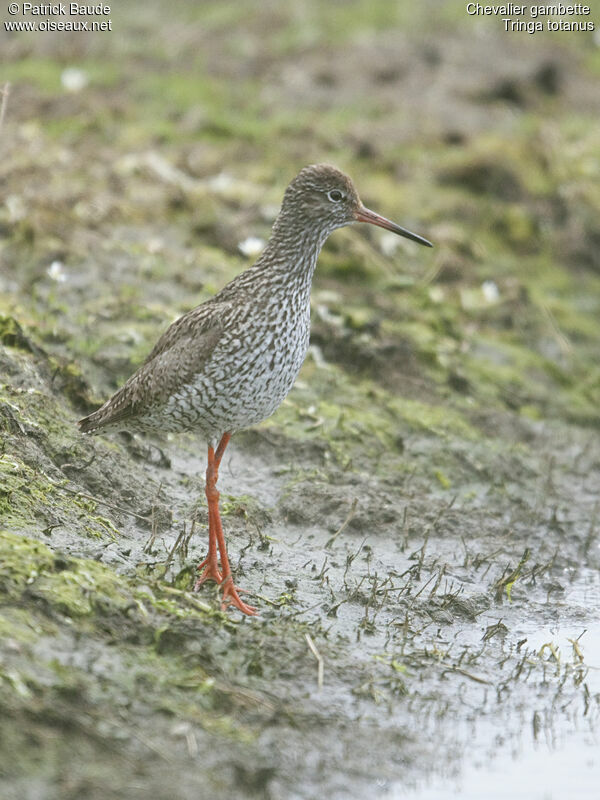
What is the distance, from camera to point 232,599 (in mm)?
6133

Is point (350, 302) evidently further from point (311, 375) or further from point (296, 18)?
point (296, 18)

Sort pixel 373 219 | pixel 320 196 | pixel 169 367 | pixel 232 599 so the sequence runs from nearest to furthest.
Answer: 1. pixel 232 599
2. pixel 169 367
3. pixel 320 196
4. pixel 373 219

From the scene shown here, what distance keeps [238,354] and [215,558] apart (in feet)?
3.80

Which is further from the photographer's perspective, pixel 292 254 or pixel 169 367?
pixel 292 254

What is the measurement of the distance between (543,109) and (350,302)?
6.04m

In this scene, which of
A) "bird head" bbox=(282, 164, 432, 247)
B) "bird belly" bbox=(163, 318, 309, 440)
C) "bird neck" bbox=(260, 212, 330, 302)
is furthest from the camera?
"bird head" bbox=(282, 164, 432, 247)

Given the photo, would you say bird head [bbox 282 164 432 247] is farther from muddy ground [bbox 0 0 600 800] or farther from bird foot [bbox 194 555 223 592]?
bird foot [bbox 194 555 223 592]

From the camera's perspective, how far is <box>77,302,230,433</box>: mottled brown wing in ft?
20.8

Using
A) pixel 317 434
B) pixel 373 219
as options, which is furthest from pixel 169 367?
pixel 317 434

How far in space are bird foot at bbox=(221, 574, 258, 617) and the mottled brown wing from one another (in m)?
1.10

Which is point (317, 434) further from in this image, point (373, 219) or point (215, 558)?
point (215, 558)

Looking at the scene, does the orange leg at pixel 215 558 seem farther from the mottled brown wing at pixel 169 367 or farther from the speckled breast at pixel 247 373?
the mottled brown wing at pixel 169 367

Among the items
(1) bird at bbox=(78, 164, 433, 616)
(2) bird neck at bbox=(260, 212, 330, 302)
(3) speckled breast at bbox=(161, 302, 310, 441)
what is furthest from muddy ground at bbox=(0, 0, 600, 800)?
(2) bird neck at bbox=(260, 212, 330, 302)

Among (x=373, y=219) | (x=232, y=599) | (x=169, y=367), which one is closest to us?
(x=232, y=599)
